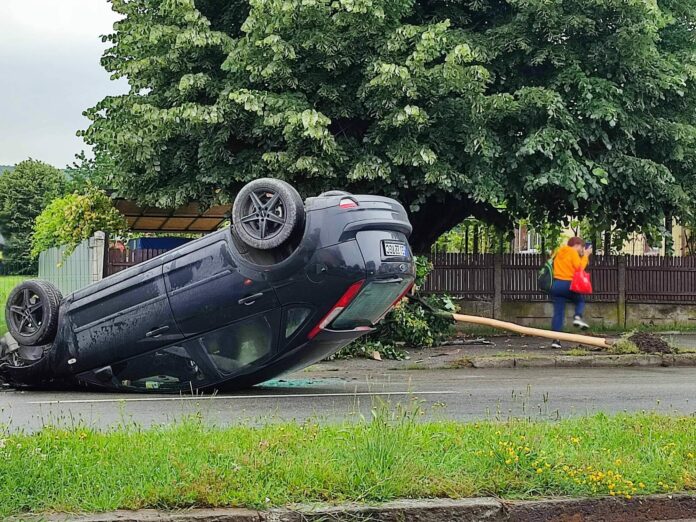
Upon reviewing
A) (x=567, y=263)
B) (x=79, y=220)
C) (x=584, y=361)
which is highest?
(x=79, y=220)

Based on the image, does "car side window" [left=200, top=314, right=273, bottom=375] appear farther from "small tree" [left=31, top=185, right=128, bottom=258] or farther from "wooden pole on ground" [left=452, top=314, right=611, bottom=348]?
"small tree" [left=31, top=185, right=128, bottom=258]

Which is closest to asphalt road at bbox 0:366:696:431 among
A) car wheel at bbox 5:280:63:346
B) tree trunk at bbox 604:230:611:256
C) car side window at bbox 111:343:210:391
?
car side window at bbox 111:343:210:391

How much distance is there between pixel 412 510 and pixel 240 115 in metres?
10.9

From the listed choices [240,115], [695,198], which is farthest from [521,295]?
[240,115]

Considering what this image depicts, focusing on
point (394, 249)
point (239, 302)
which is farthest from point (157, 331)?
point (394, 249)

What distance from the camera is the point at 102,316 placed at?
968 centimetres

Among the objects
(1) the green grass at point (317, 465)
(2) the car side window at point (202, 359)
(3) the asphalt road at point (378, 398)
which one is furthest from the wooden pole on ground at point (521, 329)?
(1) the green grass at point (317, 465)

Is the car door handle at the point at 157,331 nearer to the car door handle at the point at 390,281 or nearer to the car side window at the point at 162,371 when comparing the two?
the car side window at the point at 162,371

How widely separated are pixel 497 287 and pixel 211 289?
11886mm

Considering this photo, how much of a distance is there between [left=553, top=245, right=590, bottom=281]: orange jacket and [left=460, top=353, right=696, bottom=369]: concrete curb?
169cm

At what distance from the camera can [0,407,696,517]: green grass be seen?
4777mm

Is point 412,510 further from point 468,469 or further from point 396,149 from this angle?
point 396,149

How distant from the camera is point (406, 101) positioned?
1485 cm

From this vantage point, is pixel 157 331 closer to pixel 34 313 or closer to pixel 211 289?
pixel 211 289
